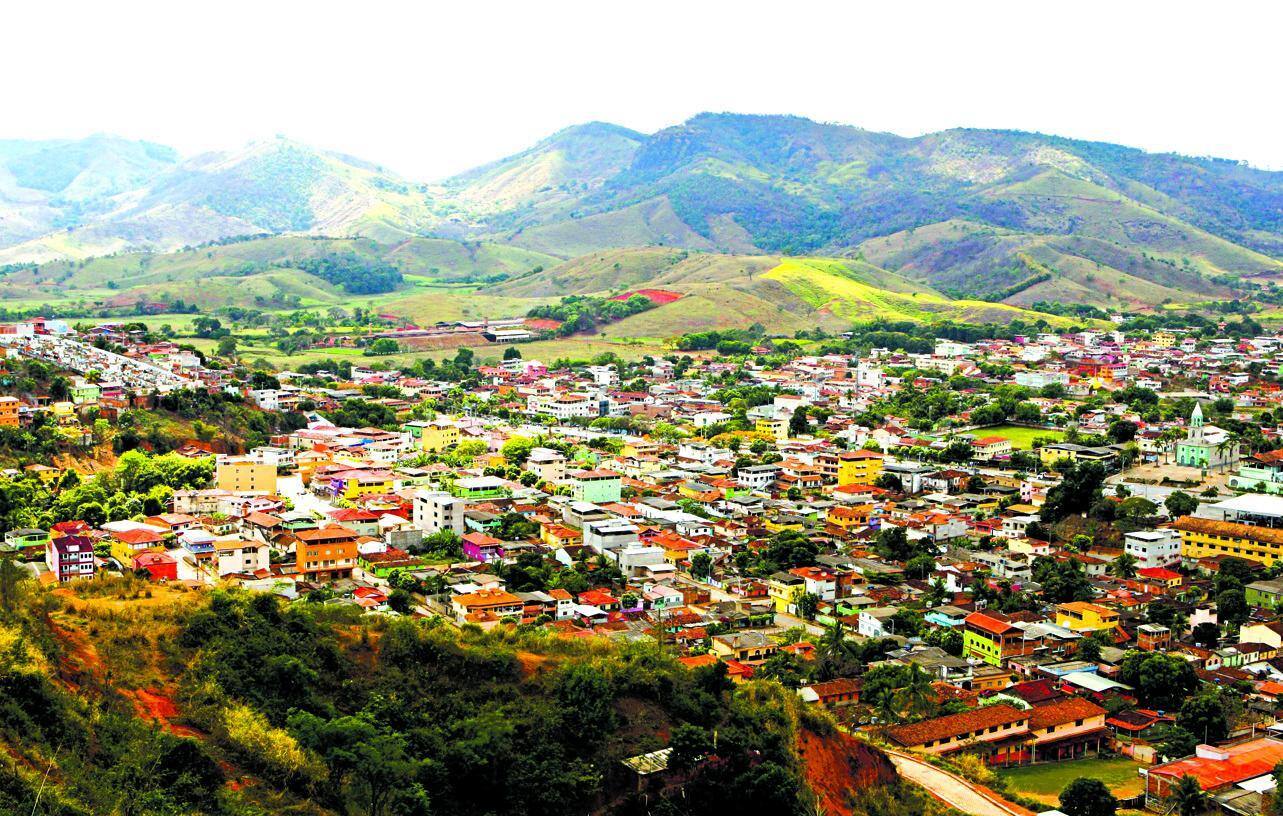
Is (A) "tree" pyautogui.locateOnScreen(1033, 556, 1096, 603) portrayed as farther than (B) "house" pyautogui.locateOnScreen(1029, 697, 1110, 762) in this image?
Yes

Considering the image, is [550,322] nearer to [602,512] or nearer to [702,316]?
[702,316]

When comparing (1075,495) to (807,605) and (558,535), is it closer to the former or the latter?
(807,605)

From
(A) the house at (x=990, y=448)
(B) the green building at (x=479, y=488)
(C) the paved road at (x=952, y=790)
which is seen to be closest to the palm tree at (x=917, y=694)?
(C) the paved road at (x=952, y=790)

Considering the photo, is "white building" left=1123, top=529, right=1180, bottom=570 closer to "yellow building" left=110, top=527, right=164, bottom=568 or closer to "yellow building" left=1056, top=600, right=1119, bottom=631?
"yellow building" left=1056, top=600, right=1119, bottom=631

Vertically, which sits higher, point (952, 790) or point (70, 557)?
point (70, 557)

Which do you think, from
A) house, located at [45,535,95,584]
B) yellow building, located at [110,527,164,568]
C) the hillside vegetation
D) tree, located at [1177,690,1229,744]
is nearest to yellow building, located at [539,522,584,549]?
yellow building, located at [110,527,164,568]

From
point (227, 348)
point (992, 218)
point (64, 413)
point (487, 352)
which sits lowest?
point (487, 352)

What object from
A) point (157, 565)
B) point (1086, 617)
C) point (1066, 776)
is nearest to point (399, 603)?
point (157, 565)

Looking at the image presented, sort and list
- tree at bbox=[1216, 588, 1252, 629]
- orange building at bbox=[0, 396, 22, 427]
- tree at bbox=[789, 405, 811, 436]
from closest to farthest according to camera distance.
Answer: tree at bbox=[1216, 588, 1252, 629] < orange building at bbox=[0, 396, 22, 427] < tree at bbox=[789, 405, 811, 436]
